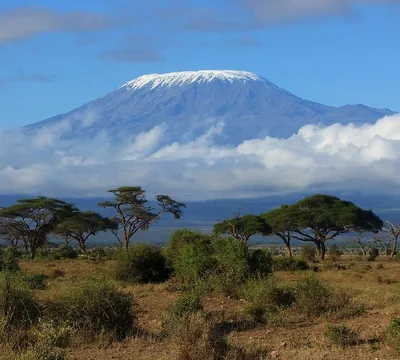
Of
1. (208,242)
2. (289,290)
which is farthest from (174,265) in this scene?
(289,290)

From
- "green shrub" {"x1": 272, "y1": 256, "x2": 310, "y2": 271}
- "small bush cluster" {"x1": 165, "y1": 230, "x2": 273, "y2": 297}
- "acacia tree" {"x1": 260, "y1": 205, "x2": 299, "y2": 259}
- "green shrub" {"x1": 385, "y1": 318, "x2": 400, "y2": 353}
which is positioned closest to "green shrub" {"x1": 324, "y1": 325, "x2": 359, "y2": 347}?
"green shrub" {"x1": 385, "y1": 318, "x2": 400, "y2": 353}

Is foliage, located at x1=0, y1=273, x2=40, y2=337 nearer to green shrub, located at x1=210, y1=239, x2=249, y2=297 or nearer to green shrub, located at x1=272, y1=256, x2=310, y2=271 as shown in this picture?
green shrub, located at x1=210, y1=239, x2=249, y2=297

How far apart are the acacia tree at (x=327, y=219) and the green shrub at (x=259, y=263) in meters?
30.5

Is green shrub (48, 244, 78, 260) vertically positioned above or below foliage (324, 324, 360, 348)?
below

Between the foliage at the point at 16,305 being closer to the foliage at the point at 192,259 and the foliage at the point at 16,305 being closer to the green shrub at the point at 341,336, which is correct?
the green shrub at the point at 341,336

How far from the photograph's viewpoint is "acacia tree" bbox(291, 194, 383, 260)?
5481 centimetres

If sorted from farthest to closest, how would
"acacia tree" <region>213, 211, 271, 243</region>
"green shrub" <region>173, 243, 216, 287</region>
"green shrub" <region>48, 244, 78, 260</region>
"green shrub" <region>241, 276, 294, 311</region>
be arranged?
"acacia tree" <region>213, 211, 271, 243</region> → "green shrub" <region>48, 244, 78, 260</region> → "green shrub" <region>173, 243, 216, 287</region> → "green shrub" <region>241, 276, 294, 311</region>

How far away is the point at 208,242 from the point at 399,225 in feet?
119

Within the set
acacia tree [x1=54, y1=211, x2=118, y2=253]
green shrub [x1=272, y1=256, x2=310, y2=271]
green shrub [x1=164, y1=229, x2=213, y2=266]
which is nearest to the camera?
green shrub [x1=164, y1=229, x2=213, y2=266]

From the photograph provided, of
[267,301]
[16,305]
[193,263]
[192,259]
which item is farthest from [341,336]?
[192,259]

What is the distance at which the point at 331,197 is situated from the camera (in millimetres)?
59250

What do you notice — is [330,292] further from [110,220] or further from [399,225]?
[110,220]

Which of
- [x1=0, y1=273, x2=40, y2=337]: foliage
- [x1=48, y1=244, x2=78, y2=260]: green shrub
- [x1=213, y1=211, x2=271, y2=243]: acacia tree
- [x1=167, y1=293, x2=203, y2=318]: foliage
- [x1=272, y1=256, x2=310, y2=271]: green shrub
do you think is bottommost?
[x1=48, y1=244, x2=78, y2=260]: green shrub

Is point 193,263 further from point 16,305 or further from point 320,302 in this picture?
point 16,305
